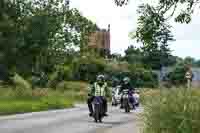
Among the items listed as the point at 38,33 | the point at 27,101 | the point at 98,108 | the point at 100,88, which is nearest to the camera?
the point at 100,88

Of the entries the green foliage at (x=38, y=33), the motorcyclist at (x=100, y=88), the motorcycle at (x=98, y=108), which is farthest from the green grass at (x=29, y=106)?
the green foliage at (x=38, y=33)

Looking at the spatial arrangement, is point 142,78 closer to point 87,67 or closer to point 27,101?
point 87,67

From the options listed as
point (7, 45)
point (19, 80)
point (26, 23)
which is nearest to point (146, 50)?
point (19, 80)

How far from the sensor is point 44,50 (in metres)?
78.6

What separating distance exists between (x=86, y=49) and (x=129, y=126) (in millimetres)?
60409

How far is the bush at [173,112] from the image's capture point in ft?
41.0

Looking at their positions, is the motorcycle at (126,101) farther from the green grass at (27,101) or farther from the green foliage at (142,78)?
the green foliage at (142,78)

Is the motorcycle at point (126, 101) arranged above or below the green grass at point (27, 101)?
above

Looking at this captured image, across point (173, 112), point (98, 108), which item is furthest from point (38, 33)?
point (173, 112)

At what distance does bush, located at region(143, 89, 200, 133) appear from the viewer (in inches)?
492

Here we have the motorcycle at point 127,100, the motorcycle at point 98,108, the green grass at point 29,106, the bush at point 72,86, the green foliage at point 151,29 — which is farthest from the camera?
the bush at point 72,86

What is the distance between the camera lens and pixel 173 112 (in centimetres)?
1322

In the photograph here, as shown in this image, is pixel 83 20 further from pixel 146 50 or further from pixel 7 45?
pixel 146 50

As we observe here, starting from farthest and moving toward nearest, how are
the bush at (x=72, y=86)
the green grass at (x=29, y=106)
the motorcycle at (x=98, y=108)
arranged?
the bush at (x=72, y=86)
the green grass at (x=29, y=106)
the motorcycle at (x=98, y=108)
